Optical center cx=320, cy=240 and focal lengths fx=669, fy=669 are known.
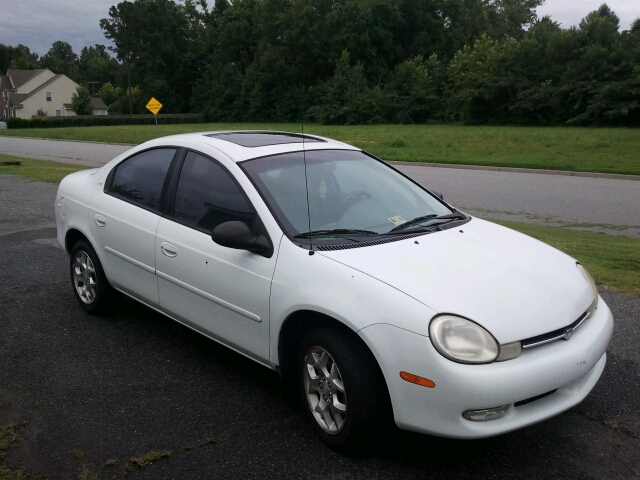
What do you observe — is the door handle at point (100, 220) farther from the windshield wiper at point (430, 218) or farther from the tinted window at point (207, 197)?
the windshield wiper at point (430, 218)

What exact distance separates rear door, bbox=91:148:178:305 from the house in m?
102

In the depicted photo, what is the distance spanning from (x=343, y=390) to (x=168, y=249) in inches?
67.5

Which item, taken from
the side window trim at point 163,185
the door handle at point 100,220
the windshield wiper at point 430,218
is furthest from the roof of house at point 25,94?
the windshield wiper at point 430,218

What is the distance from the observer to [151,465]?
3.28 metres

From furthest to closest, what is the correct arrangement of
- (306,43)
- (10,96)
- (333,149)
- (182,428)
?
(10,96) < (306,43) < (333,149) < (182,428)

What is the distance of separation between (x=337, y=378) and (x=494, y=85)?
49.3m

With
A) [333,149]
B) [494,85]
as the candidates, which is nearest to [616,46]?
[494,85]

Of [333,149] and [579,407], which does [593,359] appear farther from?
[333,149]

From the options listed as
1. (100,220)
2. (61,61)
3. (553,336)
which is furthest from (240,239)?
(61,61)

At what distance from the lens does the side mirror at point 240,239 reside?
12.2 ft

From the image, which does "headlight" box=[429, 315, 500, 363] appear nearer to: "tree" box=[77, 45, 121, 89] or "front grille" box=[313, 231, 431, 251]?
"front grille" box=[313, 231, 431, 251]

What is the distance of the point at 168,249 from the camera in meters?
4.39

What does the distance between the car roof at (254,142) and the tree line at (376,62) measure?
130 ft

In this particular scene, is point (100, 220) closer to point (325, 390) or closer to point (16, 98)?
point (325, 390)
